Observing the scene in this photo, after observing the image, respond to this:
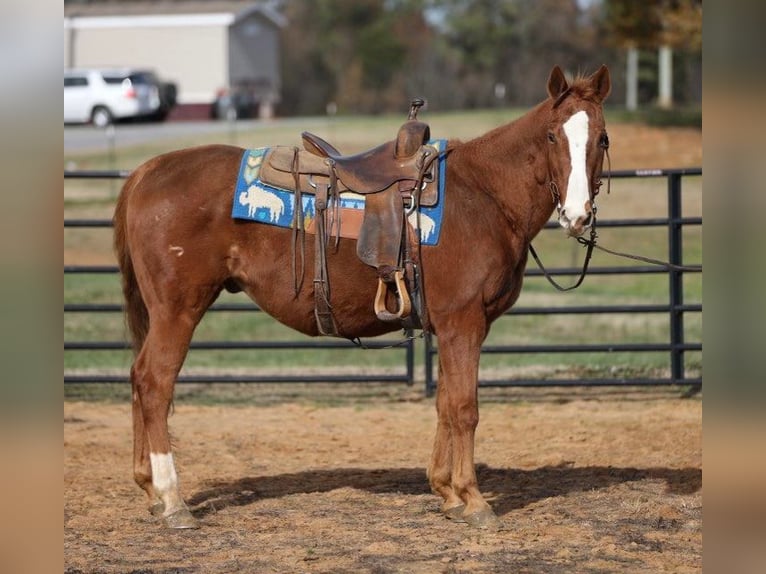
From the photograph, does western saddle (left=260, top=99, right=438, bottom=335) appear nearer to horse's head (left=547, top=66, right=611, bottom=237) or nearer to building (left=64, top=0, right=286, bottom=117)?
horse's head (left=547, top=66, right=611, bottom=237)

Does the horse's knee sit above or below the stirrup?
below

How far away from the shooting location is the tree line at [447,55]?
41.0 meters

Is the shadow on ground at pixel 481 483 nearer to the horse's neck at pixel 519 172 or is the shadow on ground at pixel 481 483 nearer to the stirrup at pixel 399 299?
the stirrup at pixel 399 299

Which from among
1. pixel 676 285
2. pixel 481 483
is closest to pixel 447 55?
pixel 676 285

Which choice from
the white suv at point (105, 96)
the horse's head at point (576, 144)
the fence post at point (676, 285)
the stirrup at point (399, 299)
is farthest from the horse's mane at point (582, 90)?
the white suv at point (105, 96)

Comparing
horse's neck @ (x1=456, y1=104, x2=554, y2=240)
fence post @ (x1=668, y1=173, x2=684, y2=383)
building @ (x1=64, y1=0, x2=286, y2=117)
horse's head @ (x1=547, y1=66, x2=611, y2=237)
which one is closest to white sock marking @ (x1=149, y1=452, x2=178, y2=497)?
horse's neck @ (x1=456, y1=104, x2=554, y2=240)

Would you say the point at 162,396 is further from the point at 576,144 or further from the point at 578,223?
the point at 576,144

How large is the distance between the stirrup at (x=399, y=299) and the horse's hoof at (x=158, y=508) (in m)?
1.40

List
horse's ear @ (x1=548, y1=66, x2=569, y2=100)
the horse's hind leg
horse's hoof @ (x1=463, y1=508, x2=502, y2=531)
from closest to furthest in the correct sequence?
horse's ear @ (x1=548, y1=66, x2=569, y2=100) < horse's hoof @ (x1=463, y1=508, x2=502, y2=531) < the horse's hind leg

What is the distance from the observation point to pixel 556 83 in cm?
496

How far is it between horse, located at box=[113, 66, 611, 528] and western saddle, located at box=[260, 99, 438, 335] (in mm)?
59

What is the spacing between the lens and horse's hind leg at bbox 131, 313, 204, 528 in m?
5.27

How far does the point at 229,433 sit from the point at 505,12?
126 ft
